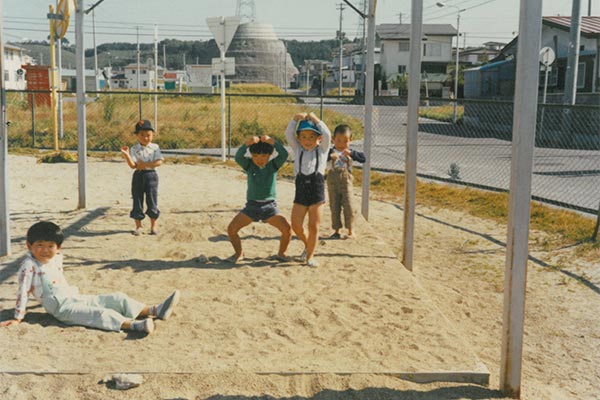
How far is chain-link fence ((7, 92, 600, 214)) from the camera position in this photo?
48.1 feet

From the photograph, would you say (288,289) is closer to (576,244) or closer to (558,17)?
(576,244)

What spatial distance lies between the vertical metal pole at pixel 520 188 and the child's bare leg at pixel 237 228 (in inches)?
125

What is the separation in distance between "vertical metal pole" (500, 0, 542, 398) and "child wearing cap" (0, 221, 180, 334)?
2.33 metres

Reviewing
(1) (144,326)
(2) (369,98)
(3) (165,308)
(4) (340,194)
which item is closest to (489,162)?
(2) (369,98)

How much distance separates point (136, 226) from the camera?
8.27m

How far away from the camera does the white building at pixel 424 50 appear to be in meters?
66.3

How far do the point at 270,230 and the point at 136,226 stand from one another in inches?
63.4

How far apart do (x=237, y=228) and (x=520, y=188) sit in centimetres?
336

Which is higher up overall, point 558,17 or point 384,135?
point 558,17

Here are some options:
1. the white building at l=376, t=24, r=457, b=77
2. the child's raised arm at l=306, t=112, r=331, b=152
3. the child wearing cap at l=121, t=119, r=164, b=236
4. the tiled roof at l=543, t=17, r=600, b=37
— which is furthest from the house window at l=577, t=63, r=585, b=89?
the white building at l=376, t=24, r=457, b=77

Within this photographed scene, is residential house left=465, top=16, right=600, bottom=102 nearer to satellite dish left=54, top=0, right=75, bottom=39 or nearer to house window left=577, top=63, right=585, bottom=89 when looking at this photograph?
house window left=577, top=63, right=585, bottom=89

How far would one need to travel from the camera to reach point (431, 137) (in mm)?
25703

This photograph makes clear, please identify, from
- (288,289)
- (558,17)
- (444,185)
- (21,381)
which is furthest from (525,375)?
(558,17)

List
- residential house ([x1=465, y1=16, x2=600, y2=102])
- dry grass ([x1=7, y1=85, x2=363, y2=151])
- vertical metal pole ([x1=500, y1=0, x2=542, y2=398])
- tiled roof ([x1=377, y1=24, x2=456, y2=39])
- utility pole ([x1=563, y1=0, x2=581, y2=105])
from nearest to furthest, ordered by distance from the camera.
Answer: vertical metal pole ([x1=500, y1=0, x2=542, y2=398]) < dry grass ([x1=7, y1=85, x2=363, y2=151]) < utility pole ([x1=563, y1=0, x2=581, y2=105]) < residential house ([x1=465, y1=16, x2=600, y2=102]) < tiled roof ([x1=377, y1=24, x2=456, y2=39])
